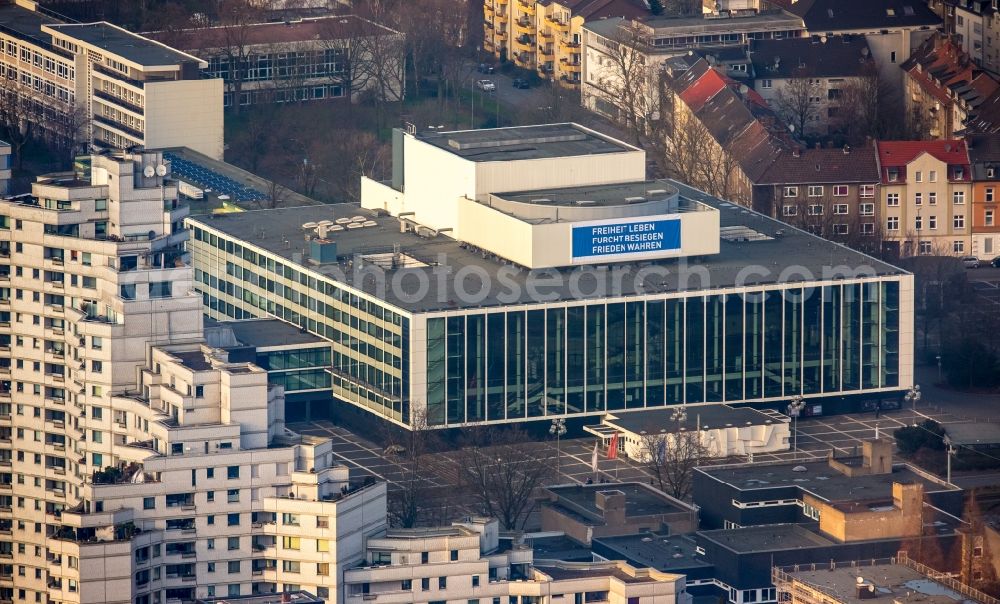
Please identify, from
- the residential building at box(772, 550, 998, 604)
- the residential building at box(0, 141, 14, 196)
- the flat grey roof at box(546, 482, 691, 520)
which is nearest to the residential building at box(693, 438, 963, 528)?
the flat grey roof at box(546, 482, 691, 520)

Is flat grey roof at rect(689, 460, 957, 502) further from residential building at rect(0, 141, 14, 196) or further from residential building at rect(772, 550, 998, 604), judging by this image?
residential building at rect(0, 141, 14, 196)

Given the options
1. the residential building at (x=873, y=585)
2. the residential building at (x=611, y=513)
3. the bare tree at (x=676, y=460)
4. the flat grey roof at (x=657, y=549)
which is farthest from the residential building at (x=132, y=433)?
the bare tree at (x=676, y=460)

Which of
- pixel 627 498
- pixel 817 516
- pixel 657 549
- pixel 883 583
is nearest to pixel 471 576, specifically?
pixel 883 583

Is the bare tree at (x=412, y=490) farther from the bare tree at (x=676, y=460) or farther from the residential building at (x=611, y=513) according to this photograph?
the bare tree at (x=676, y=460)

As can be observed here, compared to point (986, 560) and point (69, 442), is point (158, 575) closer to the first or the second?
point (69, 442)

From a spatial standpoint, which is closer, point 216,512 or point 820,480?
point 216,512

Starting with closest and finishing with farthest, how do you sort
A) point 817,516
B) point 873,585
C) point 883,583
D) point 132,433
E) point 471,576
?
1. point 471,576
2. point 132,433
3. point 873,585
4. point 883,583
5. point 817,516

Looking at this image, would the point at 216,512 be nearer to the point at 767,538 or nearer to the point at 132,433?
the point at 132,433
